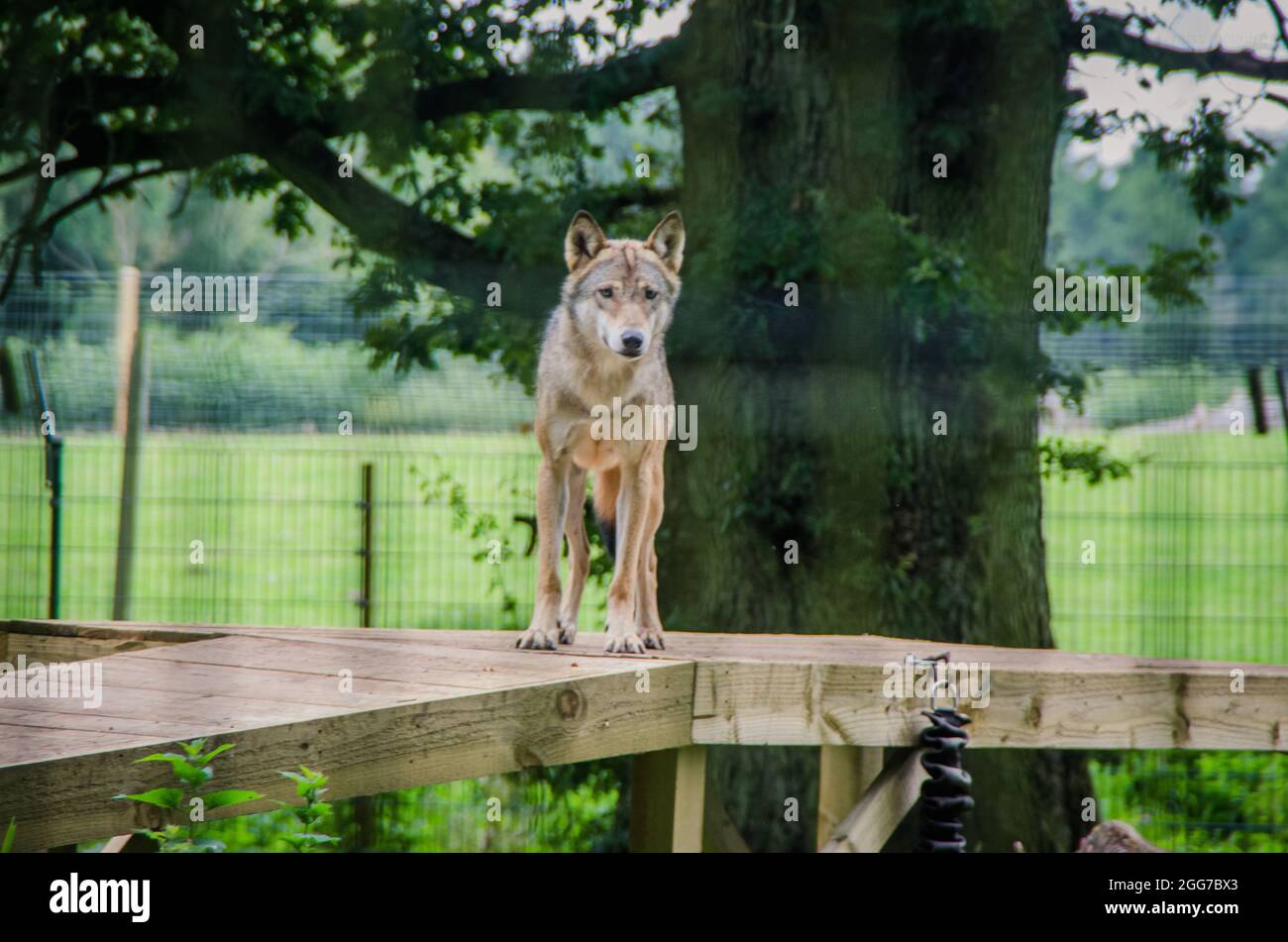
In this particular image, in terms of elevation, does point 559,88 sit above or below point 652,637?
above

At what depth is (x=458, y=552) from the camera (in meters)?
6.29

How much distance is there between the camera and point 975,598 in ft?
18.0

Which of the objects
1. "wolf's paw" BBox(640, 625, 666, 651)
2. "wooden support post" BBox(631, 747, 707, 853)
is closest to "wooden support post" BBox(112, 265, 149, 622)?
"wolf's paw" BBox(640, 625, 666, 651)

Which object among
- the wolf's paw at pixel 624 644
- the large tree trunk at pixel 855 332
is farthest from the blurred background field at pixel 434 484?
the wolf's paw at pixel 624 644

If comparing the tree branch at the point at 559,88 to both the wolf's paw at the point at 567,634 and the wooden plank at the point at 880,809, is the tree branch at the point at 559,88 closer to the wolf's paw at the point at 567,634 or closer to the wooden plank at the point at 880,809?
the wolf's paw at the point at 567,634

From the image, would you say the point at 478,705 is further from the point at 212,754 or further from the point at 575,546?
the point at 575,546

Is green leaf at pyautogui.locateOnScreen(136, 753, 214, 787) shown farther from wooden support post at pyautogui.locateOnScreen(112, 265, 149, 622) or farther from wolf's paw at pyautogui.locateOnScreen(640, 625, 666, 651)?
wooden support post at pyautogui.locateOnScreen(112, 265, 149, 622)

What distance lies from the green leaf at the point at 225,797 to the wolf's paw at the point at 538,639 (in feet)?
4.44

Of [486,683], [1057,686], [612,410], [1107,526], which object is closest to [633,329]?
[612,410]

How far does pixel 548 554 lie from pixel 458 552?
275cm

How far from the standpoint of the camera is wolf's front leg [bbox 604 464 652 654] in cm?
357

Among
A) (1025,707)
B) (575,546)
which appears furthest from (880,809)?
(575,546)

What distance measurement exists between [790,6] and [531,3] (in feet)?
3.80
